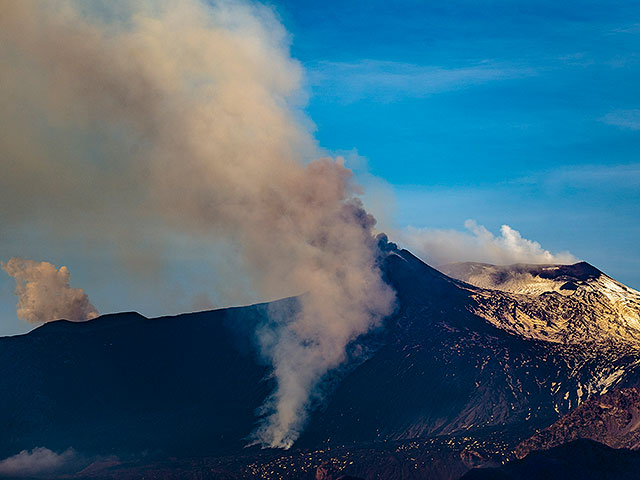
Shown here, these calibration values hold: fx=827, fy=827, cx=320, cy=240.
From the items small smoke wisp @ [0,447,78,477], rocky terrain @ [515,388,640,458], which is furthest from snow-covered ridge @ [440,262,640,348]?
small smoke wisp @ [0,447,78,477]

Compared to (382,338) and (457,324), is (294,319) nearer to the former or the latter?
(382,338)

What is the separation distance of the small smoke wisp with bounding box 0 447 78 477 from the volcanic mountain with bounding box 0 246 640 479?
2.62 metres

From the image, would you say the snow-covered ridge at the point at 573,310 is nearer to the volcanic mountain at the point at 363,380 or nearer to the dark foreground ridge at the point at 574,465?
the volcanic mountain at the point at 363,380

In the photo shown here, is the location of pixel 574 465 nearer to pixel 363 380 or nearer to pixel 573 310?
pixel 363 380

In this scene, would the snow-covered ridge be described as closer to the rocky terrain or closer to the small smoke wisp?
the rocky terrain

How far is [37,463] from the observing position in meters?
125

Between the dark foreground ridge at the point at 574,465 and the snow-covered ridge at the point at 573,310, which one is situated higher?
the snow-covered ridge at the point at 573,310

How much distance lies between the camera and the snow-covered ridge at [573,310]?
156 m

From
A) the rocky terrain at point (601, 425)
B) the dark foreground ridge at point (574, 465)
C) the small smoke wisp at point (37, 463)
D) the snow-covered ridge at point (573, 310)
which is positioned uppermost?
the snow-covered ridge at point (573, 310)

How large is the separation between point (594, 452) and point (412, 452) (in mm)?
23418

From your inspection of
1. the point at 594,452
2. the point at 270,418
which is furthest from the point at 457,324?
the point at 594,452

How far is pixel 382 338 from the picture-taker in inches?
5822

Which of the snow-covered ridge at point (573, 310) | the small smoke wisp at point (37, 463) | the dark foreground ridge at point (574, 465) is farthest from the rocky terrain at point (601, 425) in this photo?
the small smoke wisp at point (37, 463)

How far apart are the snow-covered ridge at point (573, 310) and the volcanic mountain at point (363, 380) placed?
41 cm
